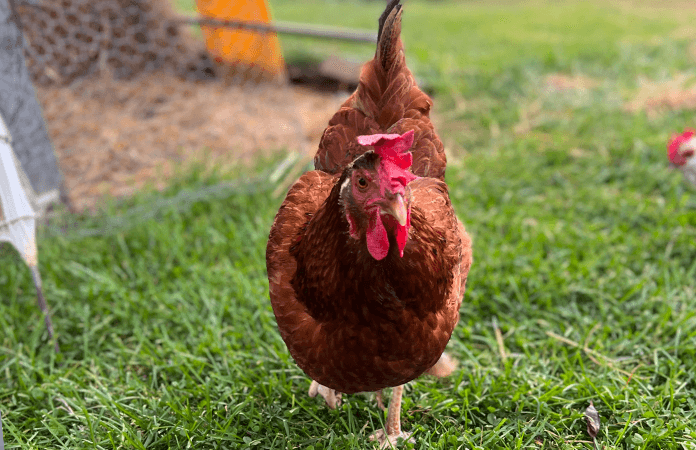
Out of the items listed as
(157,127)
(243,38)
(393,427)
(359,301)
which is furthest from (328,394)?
(243,38)

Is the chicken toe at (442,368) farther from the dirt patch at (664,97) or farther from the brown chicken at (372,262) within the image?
the dirt patch at (664,97)

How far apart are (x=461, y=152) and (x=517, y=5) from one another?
8.47m

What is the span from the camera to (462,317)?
2691 mm

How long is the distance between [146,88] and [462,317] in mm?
3959

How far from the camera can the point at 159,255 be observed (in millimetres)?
3109

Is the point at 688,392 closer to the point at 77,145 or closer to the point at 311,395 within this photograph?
the point at 311,395

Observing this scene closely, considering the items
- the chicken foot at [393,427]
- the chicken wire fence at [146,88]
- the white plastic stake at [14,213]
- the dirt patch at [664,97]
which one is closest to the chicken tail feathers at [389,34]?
the chicken foot at [393,427]

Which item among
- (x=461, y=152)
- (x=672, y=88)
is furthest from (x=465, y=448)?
(x=672, y=88)

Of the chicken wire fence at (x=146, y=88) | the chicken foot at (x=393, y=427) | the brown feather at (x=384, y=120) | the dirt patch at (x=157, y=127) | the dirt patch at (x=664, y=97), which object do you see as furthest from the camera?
the dirt patch at (x=664, y=97)

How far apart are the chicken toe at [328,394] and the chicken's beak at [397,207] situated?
1.08 m

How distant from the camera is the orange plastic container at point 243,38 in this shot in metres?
4.71

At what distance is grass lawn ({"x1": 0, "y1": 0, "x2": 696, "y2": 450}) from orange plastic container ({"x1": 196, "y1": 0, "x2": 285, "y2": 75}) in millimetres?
1475

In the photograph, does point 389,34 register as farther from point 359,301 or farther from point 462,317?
point 462,317

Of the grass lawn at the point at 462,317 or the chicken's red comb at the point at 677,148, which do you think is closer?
the grass lawn at the point at 462,317
